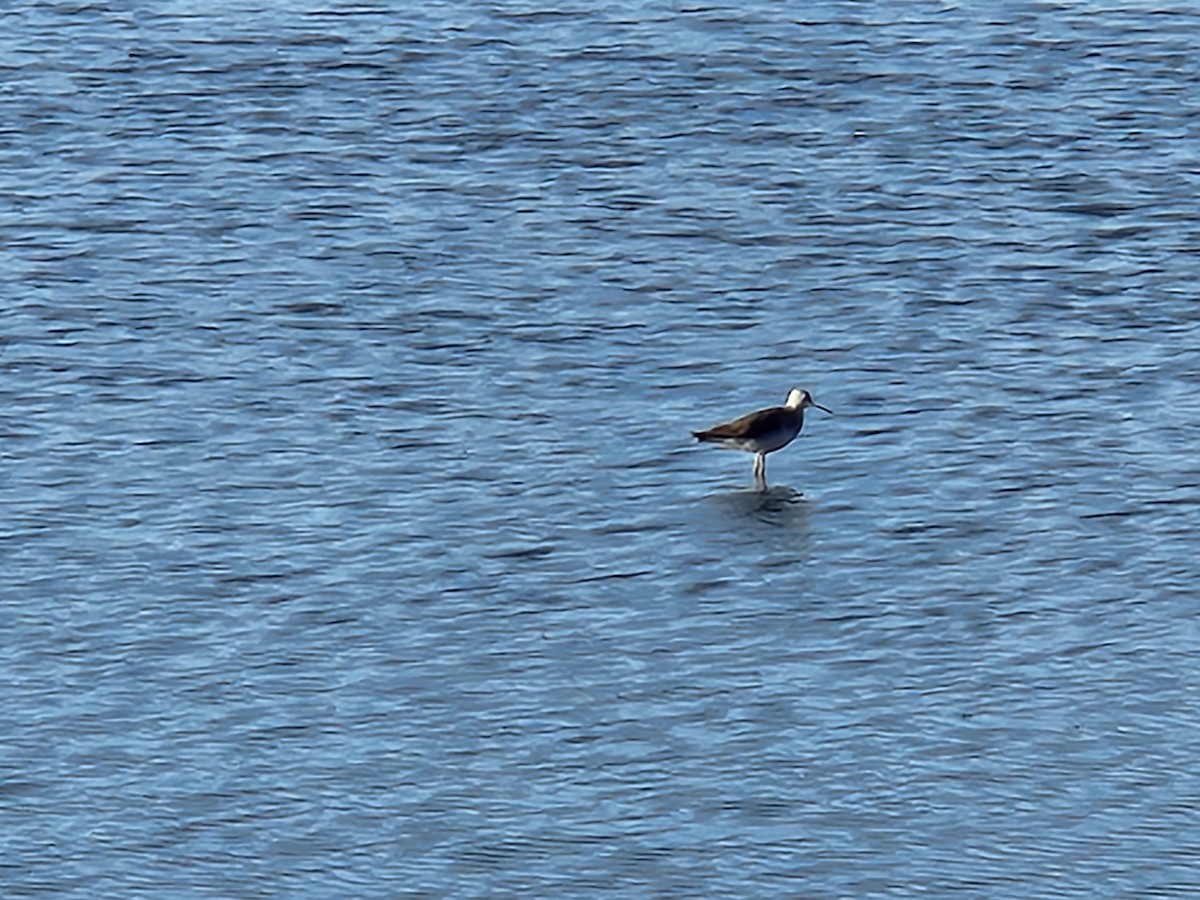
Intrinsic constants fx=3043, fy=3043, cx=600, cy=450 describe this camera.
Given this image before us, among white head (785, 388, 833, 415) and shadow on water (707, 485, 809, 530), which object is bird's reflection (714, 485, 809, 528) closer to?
shadow on water (707, 485, 809, 530)

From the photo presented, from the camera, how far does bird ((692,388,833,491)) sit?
25.3 meters

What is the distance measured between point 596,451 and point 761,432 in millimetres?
1504

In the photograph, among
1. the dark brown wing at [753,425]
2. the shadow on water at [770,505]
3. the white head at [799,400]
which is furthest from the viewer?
the white head at [799,400]

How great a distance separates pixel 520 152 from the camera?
33938 mm

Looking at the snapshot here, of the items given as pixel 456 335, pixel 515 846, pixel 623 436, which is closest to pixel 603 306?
pixel 456 335

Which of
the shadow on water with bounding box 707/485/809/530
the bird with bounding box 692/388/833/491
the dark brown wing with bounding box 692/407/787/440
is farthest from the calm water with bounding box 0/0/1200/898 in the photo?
the dark brown wing with bounding box 692/407/787/440

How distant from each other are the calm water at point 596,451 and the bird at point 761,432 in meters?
0.44

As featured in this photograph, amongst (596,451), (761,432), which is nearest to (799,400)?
(761,432)

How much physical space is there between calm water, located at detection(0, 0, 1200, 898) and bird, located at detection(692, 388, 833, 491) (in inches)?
17.4

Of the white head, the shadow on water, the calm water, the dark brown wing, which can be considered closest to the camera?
the calm water

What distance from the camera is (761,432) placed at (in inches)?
996

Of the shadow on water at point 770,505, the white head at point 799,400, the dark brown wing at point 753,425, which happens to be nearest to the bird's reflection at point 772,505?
the shadow on water at point 770,505

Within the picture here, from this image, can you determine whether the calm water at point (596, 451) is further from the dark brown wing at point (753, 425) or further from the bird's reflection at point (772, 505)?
the dark brown wing at point (753, 425)

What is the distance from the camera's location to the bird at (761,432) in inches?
995
